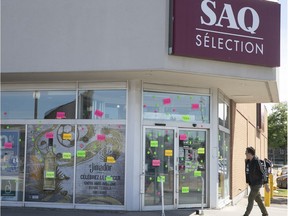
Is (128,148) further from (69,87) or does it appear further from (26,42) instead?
(26,42)

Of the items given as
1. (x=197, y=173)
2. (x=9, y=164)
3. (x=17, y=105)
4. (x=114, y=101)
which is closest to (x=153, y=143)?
(x=114, y=101)

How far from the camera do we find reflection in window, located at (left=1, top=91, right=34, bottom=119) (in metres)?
12.7

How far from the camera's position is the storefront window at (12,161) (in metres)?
12.5

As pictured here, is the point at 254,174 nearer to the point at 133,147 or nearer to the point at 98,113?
the point at 133,147

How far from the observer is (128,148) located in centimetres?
1170

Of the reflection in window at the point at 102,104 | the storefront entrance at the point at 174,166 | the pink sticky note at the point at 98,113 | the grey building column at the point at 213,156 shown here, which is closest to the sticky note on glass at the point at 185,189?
the storefront entrance at the point at 174,166

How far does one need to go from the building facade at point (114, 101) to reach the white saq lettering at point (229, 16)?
40mm

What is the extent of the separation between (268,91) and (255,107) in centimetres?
1240

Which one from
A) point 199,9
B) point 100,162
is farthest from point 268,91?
point 100,162

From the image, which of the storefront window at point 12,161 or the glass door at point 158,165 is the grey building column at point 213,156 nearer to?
the glass door at point 158,165

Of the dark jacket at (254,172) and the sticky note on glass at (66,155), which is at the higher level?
the sticky note on glass at (66,155)

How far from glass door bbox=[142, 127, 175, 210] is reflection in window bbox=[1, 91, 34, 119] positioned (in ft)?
11.6

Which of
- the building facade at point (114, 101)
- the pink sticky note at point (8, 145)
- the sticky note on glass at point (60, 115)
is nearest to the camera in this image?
the building facade at point (114, 101)

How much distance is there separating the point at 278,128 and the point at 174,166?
5305 cm
